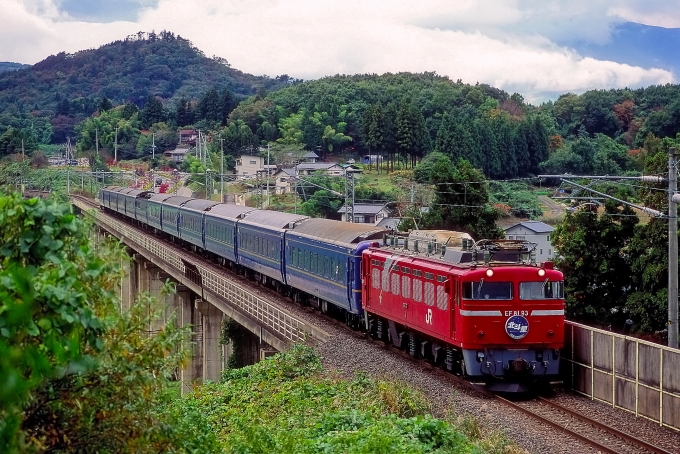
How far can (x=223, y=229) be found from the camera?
141 feet

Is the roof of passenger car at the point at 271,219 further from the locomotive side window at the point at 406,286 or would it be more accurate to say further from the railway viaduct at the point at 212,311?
the locomotive side window at the point at 406,286

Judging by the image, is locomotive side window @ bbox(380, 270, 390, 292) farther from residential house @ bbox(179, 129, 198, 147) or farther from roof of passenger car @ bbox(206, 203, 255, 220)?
residential house @ bbox(179, 129, 198, 147)

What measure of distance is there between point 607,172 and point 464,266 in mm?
61332

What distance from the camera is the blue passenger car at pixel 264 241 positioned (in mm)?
33662

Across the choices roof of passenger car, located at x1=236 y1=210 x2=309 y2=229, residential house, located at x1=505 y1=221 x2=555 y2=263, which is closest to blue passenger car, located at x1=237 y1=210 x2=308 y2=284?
roof of passenger car, located at x1=236 y1=210 x2=309 y2=229

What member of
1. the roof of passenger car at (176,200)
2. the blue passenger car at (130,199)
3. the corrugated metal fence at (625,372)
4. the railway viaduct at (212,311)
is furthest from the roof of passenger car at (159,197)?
the corrugated metal fence at (625,372)

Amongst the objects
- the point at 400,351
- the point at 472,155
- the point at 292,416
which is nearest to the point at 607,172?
the point at 472,155

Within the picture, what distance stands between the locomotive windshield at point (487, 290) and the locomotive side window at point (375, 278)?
17.8ft

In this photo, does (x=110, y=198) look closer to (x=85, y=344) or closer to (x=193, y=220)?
(x=193, y=220)

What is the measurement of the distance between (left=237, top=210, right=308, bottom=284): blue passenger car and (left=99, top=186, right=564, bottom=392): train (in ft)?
7.64

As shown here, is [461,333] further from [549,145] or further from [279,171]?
[549,145]

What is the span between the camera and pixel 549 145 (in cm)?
9488

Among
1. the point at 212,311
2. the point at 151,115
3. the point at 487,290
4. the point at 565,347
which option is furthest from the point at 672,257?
the point at 151,115

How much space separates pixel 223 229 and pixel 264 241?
790cm
